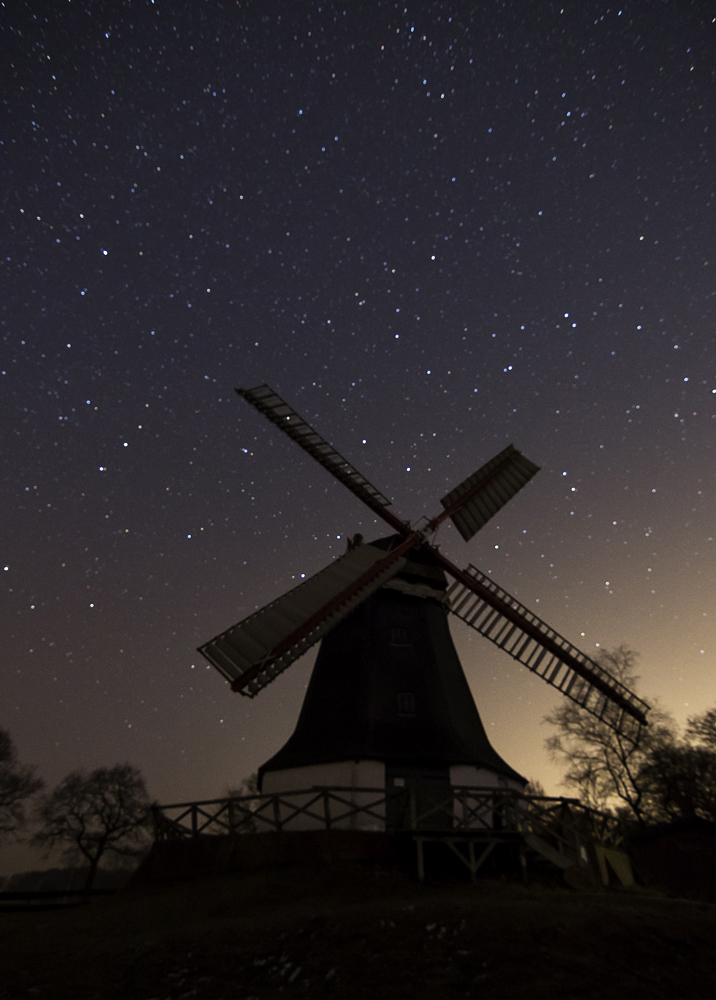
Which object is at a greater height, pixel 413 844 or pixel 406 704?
pixel 406 704

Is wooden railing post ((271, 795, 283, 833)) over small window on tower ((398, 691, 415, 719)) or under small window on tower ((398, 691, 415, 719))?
under

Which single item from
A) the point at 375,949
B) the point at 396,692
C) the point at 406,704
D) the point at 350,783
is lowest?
the point at 375,949

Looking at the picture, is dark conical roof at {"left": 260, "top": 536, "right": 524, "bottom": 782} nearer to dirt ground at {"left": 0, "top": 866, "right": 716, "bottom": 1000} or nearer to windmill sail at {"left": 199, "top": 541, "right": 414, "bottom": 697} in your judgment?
windmill sail at {"left": 199, "top": 541, "right": 414, "bottom": 697}

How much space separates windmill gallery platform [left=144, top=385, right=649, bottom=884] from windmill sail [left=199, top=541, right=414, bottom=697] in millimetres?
43

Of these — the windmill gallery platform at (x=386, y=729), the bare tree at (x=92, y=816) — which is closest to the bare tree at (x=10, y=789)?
the bare tree at (x=92, y=816)

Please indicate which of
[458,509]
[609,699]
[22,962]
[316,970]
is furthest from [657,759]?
[22,962]

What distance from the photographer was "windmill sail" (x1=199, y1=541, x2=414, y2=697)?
47.2 ft

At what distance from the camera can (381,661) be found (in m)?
19.0

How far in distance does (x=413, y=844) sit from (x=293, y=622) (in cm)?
626

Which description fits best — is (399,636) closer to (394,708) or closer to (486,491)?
(394,708)

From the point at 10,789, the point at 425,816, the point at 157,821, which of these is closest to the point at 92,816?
the point at 10,789

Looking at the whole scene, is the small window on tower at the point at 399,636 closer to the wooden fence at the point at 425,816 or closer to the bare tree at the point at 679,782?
the wooden fence at the point at 425,816

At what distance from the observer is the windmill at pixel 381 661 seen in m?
16.1

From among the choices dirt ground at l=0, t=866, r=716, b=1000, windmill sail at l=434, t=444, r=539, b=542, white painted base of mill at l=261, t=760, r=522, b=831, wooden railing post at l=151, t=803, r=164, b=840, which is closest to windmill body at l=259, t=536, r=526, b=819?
white painted base of mill at l=261, t=760, r=522, b=831
